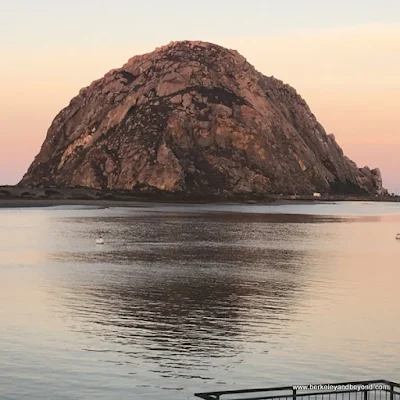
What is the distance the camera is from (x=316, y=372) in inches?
1163

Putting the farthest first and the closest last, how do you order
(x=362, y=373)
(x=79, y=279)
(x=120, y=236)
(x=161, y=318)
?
(x=120, y=236) < (x=79, y=279) < (x=161, y=318) < (x=362, y=373)

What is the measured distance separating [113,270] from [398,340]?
114ft

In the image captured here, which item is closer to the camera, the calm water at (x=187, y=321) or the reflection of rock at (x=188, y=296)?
the calm water at (x=187, y=321)

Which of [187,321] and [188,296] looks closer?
[187,321]

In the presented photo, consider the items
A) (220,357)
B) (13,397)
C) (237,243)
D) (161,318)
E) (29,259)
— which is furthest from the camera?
(237,243)

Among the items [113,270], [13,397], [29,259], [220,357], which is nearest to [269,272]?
[113,270]

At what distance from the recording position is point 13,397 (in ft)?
83.2

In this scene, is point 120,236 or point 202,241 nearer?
point 202,241

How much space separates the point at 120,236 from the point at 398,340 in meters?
75.8

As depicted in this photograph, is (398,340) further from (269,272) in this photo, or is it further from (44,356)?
(269,272)

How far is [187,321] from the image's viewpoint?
3984 cm

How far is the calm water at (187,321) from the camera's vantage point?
93.6 feet

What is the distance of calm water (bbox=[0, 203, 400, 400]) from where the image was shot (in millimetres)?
28531

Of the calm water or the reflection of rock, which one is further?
the reflection of rock
